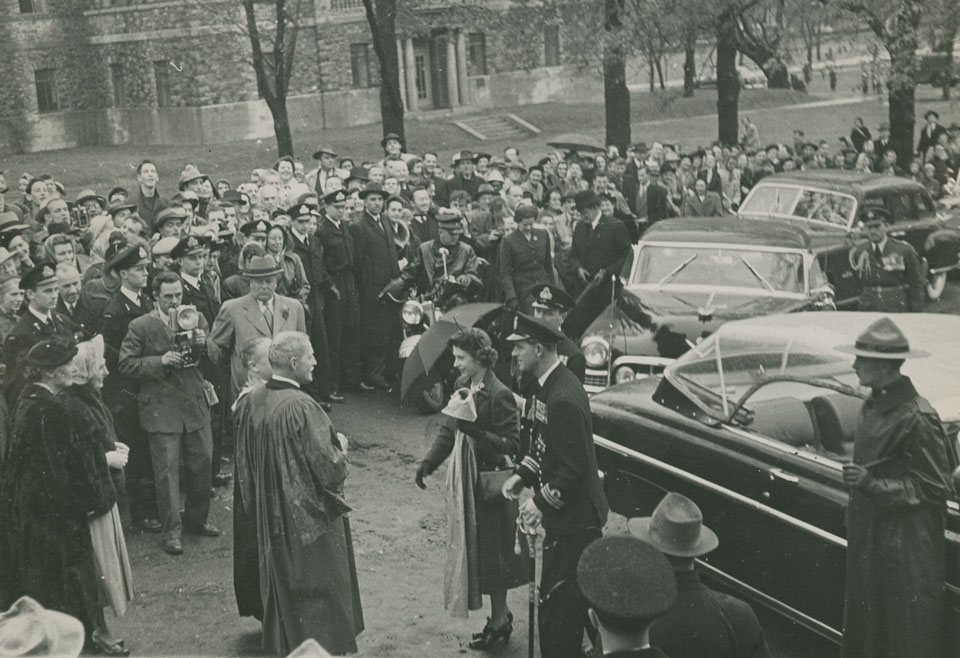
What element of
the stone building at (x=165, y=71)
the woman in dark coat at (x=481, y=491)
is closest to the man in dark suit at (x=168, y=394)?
the woman in dark coat at (x=481, y=491)

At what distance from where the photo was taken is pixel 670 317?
1060cm

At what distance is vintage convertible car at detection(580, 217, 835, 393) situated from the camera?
408 inches

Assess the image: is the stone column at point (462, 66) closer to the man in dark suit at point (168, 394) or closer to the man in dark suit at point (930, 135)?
the man in dark suit at point (930, 135)

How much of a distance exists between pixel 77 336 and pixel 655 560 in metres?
5.83

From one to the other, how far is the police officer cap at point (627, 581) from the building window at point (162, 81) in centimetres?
3793

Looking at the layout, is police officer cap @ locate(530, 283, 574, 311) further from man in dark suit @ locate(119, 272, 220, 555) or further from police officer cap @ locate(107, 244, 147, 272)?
police officer cap @ locate(107, 244, 147, 272)

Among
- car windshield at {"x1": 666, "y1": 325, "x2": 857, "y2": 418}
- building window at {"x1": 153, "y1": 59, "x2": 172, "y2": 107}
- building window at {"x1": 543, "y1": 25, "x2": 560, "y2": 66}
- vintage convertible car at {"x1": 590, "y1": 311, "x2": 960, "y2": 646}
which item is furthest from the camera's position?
building window at {"x1": 543, "y1": 25, "x2": 560, "y2": 66}

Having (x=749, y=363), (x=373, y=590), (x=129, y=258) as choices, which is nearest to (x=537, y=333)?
(x=749, y=363)

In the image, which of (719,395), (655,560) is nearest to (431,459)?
(719,395)

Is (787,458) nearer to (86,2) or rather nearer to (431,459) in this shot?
(431,459)

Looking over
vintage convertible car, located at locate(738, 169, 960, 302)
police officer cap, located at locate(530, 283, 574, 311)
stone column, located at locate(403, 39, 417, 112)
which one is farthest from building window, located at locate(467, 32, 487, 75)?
police officer cap, located at locate(530, 283, 574, 311)

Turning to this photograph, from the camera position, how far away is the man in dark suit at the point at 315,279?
38.4 ft

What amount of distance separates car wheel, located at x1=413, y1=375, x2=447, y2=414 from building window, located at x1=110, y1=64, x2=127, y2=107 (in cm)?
3163

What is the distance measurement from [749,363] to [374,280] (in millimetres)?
5713
